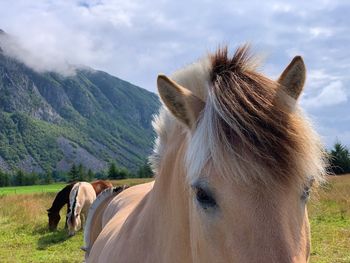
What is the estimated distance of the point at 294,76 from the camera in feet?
7.14

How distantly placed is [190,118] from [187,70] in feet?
1.65

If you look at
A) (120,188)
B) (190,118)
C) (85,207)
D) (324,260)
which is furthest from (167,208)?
(85,207)

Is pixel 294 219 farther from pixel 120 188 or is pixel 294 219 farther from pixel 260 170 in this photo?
pixel 120 188

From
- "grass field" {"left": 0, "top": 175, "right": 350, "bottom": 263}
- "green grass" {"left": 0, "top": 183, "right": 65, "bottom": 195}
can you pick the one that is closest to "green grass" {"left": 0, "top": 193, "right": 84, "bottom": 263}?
"grass field" {"left": 0, "top": 175, "right": 350, "bottom": 263}

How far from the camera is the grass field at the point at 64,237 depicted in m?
8.60

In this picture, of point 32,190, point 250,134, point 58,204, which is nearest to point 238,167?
point 250,134

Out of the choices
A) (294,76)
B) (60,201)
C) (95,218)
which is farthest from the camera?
(60,201)

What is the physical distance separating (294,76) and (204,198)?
0.87m

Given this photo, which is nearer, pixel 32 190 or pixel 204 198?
pixel 204 198

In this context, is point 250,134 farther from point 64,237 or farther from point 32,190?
point 32,190

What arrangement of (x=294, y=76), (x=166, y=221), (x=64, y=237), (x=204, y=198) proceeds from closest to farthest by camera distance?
(x=204, y=198)
(x=294, y=76)
(x=166, y=221)
(x=64, y=237)

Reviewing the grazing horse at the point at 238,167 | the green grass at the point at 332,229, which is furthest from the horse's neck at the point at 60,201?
the grazing horse at the point at 238,167

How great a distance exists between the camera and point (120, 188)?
548 centimetres

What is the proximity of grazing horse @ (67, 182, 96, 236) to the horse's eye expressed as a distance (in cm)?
1181
